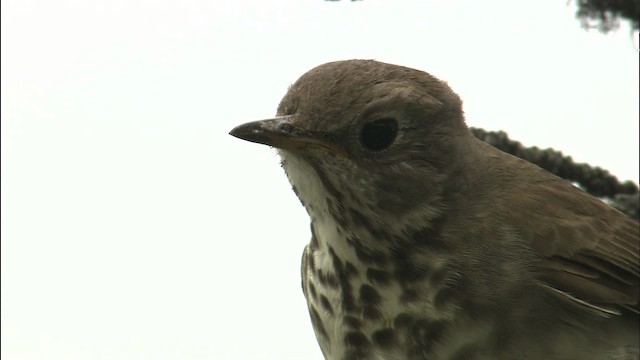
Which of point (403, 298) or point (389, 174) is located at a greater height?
point (389, 174)

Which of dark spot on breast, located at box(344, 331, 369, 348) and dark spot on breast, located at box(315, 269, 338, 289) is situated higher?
dark spot on breast, located at box(315, 269, 338, 289)

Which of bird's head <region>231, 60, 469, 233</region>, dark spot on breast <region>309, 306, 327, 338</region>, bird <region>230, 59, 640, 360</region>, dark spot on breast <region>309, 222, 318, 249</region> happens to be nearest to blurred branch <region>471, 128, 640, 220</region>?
bird <region>230, 59, 640, 360</region>

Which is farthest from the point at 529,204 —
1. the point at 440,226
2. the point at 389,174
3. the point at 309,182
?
the point at 309,182

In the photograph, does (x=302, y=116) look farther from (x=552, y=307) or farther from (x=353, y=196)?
(x=552, y=307)

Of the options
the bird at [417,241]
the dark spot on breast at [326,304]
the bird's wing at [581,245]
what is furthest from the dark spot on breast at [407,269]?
the bird's wing at [581,245]

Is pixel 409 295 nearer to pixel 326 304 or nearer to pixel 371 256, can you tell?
pixel 371 256

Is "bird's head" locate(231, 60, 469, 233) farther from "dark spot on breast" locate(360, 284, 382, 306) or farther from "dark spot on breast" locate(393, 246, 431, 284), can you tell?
"dark spot on breast" locate(360, 284, 382, 306)
